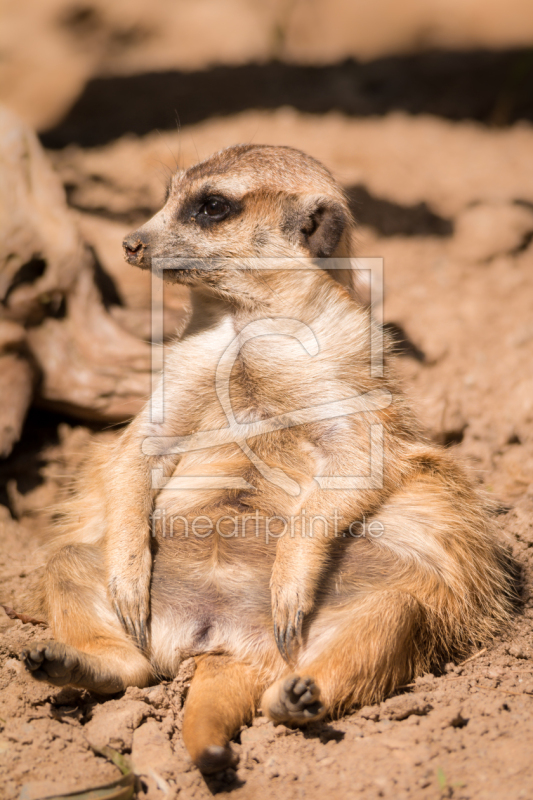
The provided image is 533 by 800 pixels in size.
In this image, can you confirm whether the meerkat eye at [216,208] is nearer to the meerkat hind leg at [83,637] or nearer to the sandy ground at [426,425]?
the sandy ground at [426,425]

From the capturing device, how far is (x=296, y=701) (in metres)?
1.77

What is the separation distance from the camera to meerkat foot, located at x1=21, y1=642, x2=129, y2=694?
180cm

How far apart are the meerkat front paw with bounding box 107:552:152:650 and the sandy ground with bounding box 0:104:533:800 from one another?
0.18 m

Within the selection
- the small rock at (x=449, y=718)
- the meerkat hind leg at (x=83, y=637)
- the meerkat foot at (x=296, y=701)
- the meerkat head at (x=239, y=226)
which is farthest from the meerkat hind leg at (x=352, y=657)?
the meerkat head at (x=239, y=226)

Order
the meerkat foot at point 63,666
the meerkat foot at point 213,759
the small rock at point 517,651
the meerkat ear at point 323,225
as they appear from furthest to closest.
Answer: the meerkat ear at point 323,225, the small rock at point 517,651, the meerkat foot at point 63,666, the meerkat foot at point 213,759

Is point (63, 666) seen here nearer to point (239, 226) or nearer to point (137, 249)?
point (137, 249)

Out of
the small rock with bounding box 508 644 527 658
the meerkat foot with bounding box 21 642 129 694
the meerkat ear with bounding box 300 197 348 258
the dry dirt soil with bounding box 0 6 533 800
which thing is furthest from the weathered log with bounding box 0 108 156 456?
the small rock with bounding box 508 644 527 658

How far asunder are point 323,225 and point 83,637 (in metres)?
1.61

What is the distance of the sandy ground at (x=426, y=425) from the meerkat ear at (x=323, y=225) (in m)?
0.74

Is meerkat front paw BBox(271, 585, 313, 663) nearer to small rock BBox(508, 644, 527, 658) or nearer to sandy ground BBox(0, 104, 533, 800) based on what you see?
sandy ground BBox(0, 104, 533, 800)

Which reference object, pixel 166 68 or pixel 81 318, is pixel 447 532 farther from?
pixel 166 68

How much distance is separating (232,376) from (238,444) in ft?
0.82

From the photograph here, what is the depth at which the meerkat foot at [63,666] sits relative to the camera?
1.80 meters

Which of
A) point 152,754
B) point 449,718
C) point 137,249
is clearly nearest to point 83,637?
point 152,754
